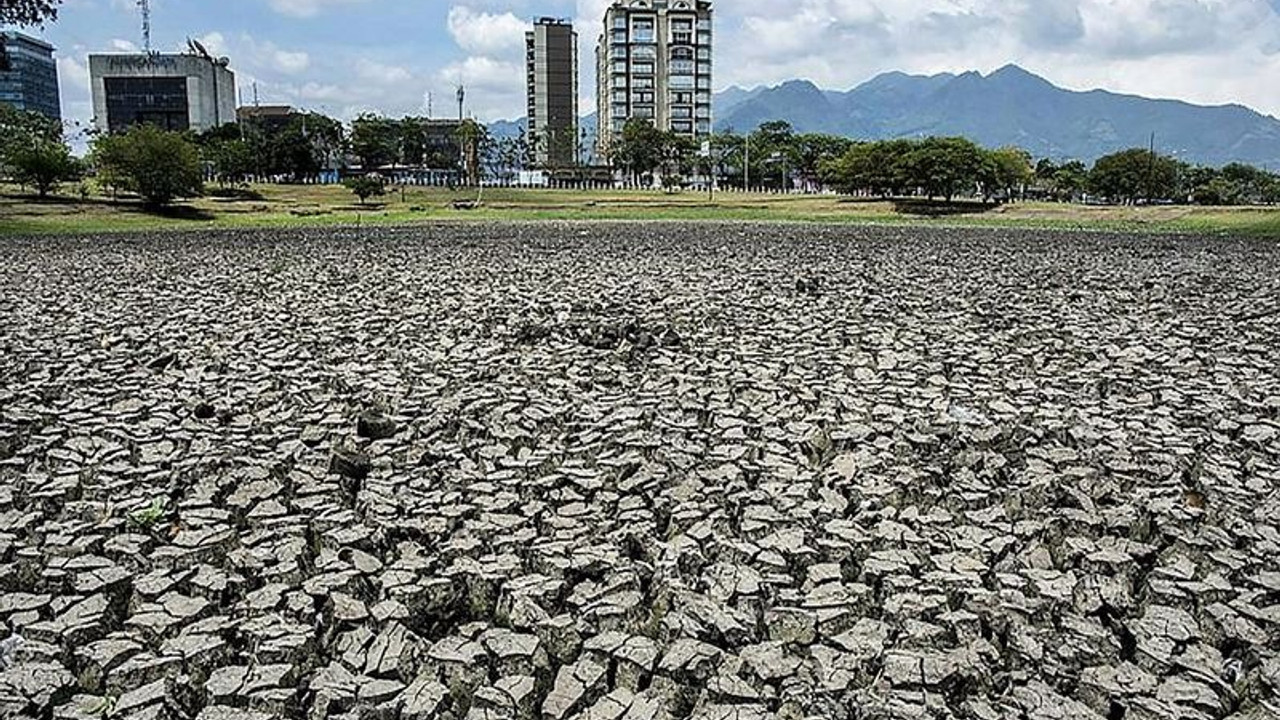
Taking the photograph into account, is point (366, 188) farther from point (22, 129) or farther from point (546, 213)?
point (22, 129)

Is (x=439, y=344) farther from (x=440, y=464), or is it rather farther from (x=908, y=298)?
(x=908, y=298)

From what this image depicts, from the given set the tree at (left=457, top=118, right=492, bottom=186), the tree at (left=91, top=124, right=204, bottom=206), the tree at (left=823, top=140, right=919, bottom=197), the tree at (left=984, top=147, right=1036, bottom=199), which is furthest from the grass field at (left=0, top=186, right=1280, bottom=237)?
the tree at (left=457, top=118, right=492, bottom=186)

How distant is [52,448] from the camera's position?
680 cm

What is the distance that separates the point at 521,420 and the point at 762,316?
670cm

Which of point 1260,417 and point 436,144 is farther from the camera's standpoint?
point 436,144

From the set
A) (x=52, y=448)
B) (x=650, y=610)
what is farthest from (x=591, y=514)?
(x=52, y=448)

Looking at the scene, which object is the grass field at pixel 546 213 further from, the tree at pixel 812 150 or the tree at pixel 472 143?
the tree at pixel 812 150

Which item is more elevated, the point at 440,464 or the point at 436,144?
the point at 436,144

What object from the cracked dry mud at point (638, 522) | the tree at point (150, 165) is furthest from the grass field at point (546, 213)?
the cracked dry mud at point (638, 522)

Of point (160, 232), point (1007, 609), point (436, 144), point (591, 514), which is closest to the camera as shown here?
point (1007, 609)

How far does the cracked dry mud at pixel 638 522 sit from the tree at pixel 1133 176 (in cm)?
10278

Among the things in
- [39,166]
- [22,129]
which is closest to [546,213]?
[39,166]

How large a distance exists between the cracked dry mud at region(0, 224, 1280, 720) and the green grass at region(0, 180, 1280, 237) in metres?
33.3

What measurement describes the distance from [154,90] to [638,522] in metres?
166
